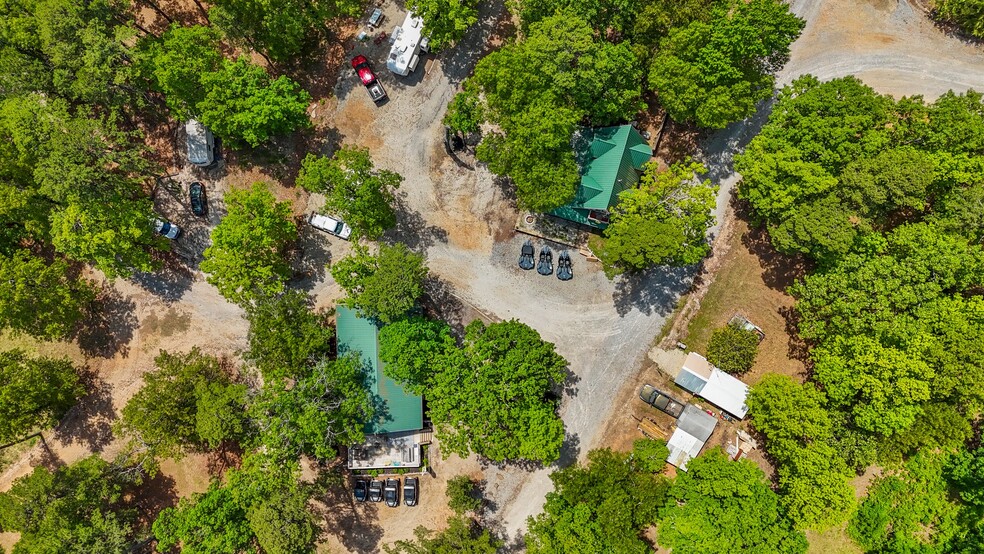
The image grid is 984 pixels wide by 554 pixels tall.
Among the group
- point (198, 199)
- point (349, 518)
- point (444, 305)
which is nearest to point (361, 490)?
point (349, 518)

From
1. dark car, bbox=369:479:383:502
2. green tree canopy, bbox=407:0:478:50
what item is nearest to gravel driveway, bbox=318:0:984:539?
green tree canopy, bbox=407:0:478:50

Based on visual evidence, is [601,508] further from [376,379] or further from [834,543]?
[834,543]

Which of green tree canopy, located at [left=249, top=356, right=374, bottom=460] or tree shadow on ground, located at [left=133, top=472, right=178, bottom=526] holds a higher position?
green tree canopy, located at [left=249, top=356, right=374, bottom=460]

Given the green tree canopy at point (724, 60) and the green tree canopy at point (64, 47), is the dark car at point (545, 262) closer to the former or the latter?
the green tree canopy at point (724, 60)

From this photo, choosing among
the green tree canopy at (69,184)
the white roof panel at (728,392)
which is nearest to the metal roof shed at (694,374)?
the white roof panel at (728,392)

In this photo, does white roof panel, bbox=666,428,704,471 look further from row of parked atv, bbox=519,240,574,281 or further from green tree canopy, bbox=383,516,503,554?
row of parked atv, bbox=519,240,574,281

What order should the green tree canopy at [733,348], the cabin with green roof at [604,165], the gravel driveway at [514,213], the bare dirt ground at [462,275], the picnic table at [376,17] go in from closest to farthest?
the cabin with green roof at [604,165] → the green tree canopy at [733,348] → the gravel driveway at [514,213] → the bare dirt ground at [462,275] → the picnic table at [376,17]
